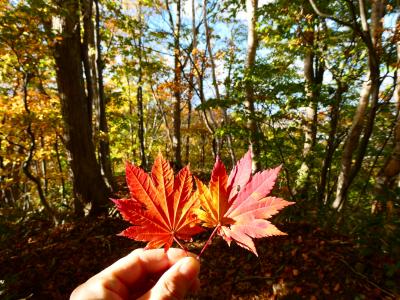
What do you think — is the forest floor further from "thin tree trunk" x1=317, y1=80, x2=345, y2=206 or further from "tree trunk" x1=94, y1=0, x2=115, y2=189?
"tree trunk" x1=94, y1=0, x2=115, y2=189

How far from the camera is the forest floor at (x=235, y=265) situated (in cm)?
330

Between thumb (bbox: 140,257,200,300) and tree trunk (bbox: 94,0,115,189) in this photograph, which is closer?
thumb (bbox: 140,257,200,300)

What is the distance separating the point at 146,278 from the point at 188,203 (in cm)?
64

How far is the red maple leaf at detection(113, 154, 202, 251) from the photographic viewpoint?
2.99ft

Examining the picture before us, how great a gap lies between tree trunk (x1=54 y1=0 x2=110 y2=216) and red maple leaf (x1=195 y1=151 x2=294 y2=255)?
5.56 metres

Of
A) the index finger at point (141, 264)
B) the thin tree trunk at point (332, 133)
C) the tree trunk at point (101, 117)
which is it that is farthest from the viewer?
the tree trunk at point (101, 117)

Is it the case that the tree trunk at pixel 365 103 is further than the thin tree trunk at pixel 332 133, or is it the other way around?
the thin tree trunk at pixel 332 133

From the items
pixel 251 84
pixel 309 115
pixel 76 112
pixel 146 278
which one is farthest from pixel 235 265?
pixel 76 112

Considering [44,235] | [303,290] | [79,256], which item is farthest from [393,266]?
[44,235]

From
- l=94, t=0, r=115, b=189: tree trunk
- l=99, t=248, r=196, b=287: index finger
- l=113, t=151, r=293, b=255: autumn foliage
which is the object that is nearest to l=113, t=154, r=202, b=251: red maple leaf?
l=113, t=151, r=293, b=255: autumn foliage

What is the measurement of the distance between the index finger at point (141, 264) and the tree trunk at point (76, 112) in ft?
16.8

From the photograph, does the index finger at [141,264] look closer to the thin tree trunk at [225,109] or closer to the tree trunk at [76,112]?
the thin tree trunk at [225,109]

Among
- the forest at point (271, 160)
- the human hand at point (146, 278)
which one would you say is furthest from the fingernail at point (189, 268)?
the forest at point (271, 160)

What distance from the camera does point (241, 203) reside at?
91 cm
